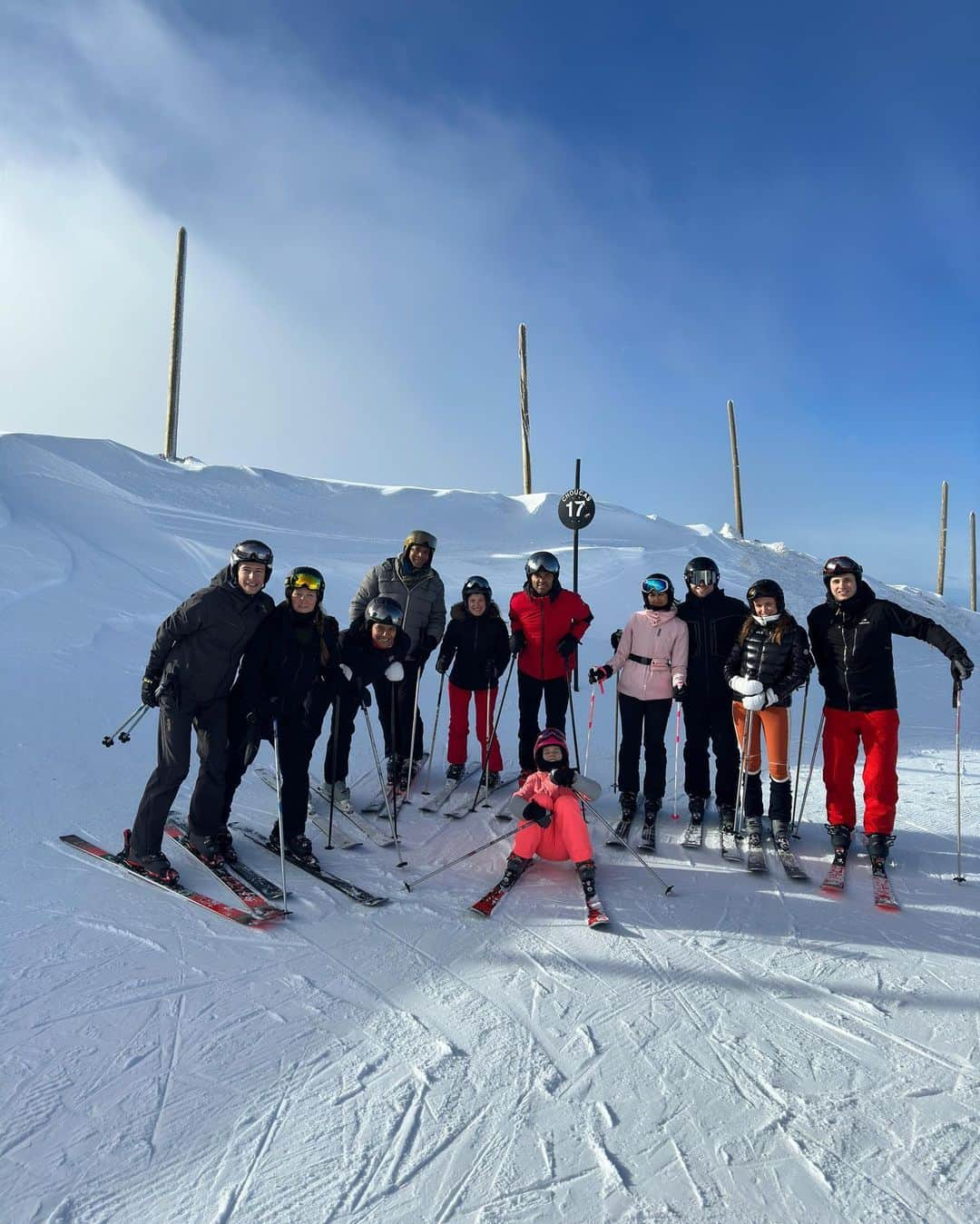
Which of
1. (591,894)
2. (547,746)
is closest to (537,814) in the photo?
(547,746)

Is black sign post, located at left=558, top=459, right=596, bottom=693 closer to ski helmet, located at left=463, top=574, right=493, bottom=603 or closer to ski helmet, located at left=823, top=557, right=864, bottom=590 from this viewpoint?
ski helmet, located at left=463, top=574, right=493, bottom=603

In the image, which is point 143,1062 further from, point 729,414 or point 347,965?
point 729,414

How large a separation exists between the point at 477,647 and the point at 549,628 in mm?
635

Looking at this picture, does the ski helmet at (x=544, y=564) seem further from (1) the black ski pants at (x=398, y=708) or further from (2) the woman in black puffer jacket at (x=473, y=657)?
(1) the black ski pants at (x=398, y=708)

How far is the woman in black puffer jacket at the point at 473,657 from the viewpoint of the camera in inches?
248

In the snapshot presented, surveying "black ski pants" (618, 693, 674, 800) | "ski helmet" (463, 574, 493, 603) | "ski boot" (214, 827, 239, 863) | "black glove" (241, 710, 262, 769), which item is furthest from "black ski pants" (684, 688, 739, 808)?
"ski boot" (214, 827, 239, 863)

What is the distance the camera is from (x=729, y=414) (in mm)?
27750

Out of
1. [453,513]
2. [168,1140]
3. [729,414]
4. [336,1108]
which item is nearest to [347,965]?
[336,1108]

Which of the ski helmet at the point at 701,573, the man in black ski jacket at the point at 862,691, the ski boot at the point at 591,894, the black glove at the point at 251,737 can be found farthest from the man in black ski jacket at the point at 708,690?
the black glove at the point at 251,737

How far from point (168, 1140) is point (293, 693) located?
104 inches

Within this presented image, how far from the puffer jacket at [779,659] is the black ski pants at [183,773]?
11.3 ft

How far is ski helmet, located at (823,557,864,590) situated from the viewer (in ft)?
16.1

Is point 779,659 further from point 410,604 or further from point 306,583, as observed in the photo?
point 306,583

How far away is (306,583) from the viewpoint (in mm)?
4734
